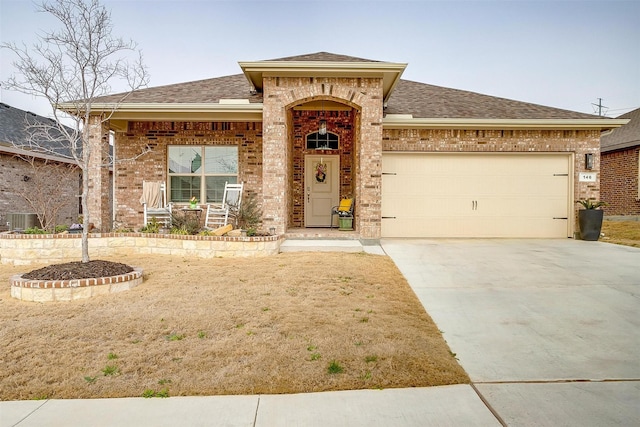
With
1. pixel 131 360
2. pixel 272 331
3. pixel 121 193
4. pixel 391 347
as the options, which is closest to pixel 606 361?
pixel 391 347

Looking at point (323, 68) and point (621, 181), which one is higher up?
point (323, 68)

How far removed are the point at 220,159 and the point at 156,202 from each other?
1.95 meters

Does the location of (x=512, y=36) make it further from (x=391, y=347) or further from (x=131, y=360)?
(x=131, y=360)

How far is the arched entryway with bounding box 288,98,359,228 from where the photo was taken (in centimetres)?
1162

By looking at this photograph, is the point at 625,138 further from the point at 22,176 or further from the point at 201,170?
the point at 22,176

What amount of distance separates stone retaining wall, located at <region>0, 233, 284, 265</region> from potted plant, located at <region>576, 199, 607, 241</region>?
23.7 feet

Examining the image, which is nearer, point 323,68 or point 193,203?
point 323,68

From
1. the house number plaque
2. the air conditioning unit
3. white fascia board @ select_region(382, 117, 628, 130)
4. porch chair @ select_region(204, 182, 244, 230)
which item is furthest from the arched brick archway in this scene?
the air conditioning unit

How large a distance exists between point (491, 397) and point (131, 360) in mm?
2837

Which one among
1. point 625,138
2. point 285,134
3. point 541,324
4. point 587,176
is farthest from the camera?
point 625,138

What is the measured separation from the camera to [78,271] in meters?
5.74

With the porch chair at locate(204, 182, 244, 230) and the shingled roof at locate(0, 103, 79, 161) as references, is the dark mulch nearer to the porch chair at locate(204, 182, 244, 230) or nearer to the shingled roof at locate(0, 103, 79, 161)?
the porch chair at locate(204, 182, 244, 230)

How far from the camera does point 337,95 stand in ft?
29.7

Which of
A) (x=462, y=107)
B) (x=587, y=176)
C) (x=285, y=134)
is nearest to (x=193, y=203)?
(x=285, y=134)
